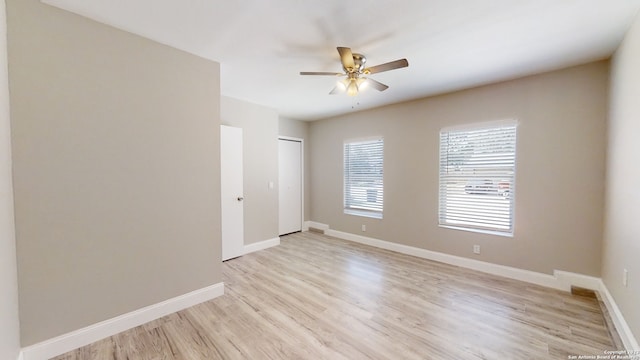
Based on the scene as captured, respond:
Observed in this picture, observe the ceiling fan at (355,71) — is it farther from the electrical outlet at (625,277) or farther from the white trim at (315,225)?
the white trim at (315,225)

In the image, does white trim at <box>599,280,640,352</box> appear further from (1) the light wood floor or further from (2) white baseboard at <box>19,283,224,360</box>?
(2) white baseboard at <box>19,283,224,360</box>

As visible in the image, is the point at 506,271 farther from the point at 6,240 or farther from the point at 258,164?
the point at 6,240

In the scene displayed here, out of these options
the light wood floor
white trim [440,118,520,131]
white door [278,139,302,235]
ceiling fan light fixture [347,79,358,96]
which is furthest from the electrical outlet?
white door [278,139,302,235]

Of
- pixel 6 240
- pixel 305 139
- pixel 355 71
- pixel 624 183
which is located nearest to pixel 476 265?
pixel 624 183

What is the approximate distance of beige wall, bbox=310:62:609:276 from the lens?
2.73 m

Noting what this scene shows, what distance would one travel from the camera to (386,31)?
2146 millimetres

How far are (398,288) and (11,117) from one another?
12.1 feet

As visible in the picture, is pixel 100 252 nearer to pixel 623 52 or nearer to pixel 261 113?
pixel 261 113

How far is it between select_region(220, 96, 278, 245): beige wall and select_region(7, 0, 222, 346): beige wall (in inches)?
57.0

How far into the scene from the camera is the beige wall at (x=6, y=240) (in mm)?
1456

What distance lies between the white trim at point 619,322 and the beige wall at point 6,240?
4.06m

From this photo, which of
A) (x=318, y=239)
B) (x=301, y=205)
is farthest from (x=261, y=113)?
(x=318, y=239)

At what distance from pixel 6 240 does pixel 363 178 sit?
4464mm

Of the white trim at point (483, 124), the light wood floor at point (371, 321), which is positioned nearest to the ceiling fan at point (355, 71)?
the white trim at point (483, 124)
